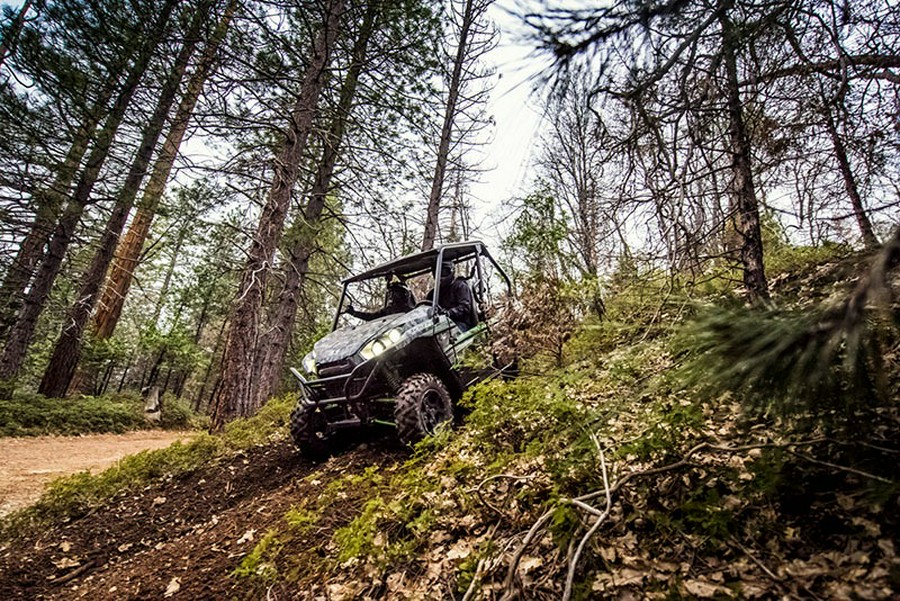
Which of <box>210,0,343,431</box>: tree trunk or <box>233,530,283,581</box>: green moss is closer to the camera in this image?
<box>233,530,283,581</box>: green moss

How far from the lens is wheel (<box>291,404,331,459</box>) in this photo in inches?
172

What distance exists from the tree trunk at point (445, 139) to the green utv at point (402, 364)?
4.29m

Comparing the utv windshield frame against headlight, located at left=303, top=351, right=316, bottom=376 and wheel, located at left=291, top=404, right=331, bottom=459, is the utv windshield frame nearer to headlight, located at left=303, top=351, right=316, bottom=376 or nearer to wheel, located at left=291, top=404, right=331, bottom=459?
headlight, located at left=303, top=351, right=316, bottom=376

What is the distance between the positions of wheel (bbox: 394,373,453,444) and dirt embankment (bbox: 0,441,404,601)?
0.41 meters

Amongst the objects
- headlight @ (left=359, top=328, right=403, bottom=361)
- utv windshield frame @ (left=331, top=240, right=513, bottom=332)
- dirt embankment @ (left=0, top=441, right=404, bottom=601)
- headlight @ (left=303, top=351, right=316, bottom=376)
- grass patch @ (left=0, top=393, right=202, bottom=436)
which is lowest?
dirt embankment @ (left=0, top=441, right=404, bottom=601)

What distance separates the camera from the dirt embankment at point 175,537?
270 centimetres

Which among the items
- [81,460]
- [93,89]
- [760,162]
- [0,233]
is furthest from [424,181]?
[0,233]

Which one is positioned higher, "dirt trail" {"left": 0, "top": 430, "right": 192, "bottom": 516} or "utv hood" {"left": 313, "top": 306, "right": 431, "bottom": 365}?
"utv hood" {"left": 313, "top": 306, "right": 431, "bottom": 365}

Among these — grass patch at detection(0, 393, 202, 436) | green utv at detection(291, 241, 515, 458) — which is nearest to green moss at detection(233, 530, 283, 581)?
green utv at detection(291, 241, 515, 458)

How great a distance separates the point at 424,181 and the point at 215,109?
4.44 m

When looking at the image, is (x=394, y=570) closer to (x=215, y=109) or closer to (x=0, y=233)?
(x=215, y=109)

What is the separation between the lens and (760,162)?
298 centimetres

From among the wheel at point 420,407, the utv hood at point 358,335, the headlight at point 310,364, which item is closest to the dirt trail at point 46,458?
the headlight at point 310,364

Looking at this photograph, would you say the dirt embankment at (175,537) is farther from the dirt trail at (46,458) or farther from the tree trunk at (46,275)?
the tree trunk at (46,275)
